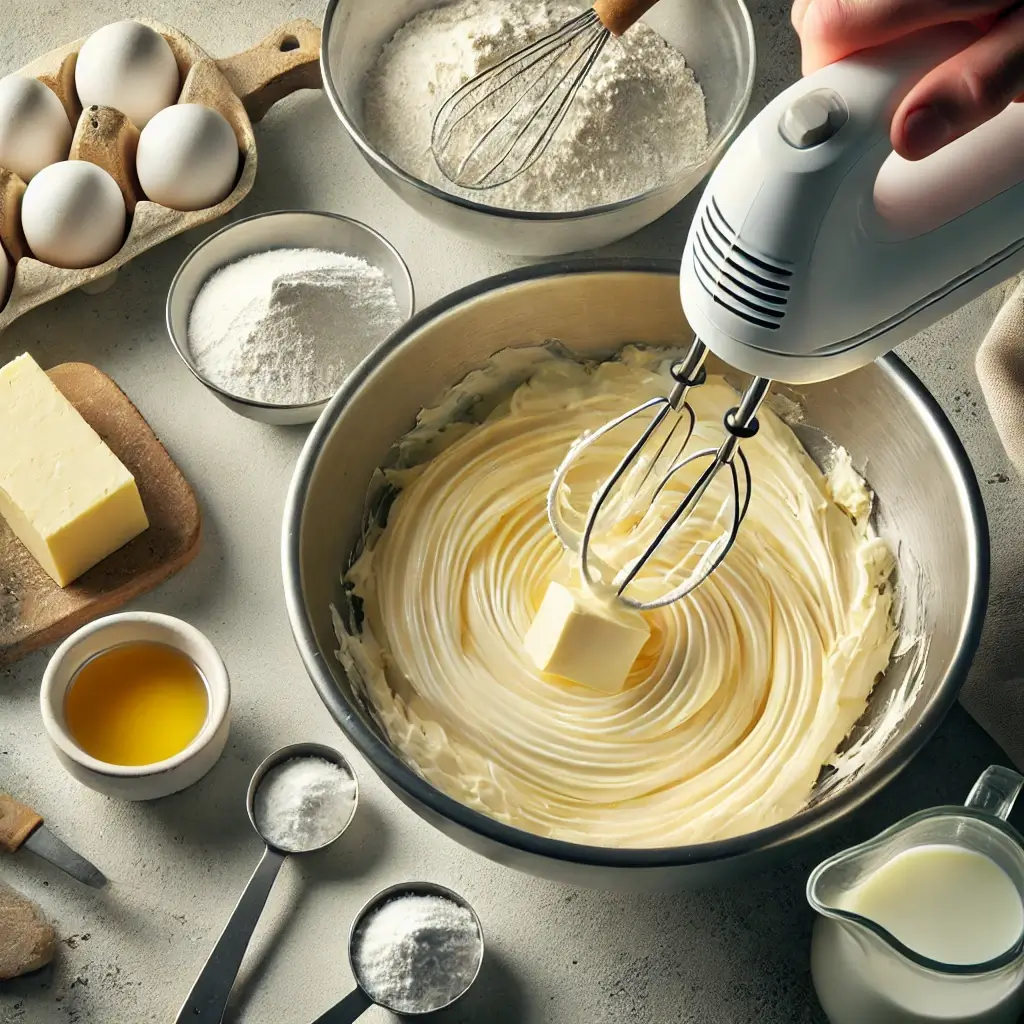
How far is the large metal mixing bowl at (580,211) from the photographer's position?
98 centimetres

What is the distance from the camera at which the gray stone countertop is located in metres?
0.84

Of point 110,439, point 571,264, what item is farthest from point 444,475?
point 110,439

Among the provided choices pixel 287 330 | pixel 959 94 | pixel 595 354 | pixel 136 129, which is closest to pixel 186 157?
pixel 136 129

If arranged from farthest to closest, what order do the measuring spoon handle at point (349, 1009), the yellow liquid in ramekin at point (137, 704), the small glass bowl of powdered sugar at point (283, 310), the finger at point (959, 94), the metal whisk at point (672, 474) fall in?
the small glass bowl of powdered sugar at point (283, 310) → the yellow liquid in ramekin at point (137, 704) → the measuring spoon handle at point (349, 1009) → the metal whisk at point (672, 474) → the finger at point (959, 94)

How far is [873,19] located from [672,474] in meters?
0.42

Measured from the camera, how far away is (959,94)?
469mm

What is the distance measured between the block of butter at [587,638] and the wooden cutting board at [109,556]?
0.34 m

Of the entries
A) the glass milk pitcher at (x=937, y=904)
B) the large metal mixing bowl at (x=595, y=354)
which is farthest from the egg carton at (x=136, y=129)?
the glass milk pitcher at (x=937, y=904)

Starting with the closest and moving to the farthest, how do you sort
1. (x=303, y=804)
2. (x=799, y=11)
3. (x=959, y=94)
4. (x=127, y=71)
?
(x=959, y=94), (x=799, y=11), (x=303, y=804), (x=127, y=71)

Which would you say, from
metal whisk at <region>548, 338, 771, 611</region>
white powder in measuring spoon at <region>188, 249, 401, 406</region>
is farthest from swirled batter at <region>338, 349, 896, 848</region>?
white powder in measuring spoon at <region>188, 249, 401, 406</region>

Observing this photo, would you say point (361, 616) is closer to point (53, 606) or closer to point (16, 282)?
point (53, 606)

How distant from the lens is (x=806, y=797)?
2.68 feet

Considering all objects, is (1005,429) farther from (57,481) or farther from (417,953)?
(57,481)

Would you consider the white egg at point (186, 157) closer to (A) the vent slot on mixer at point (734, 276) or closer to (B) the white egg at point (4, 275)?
(B) the white egg at point (4, 275)
